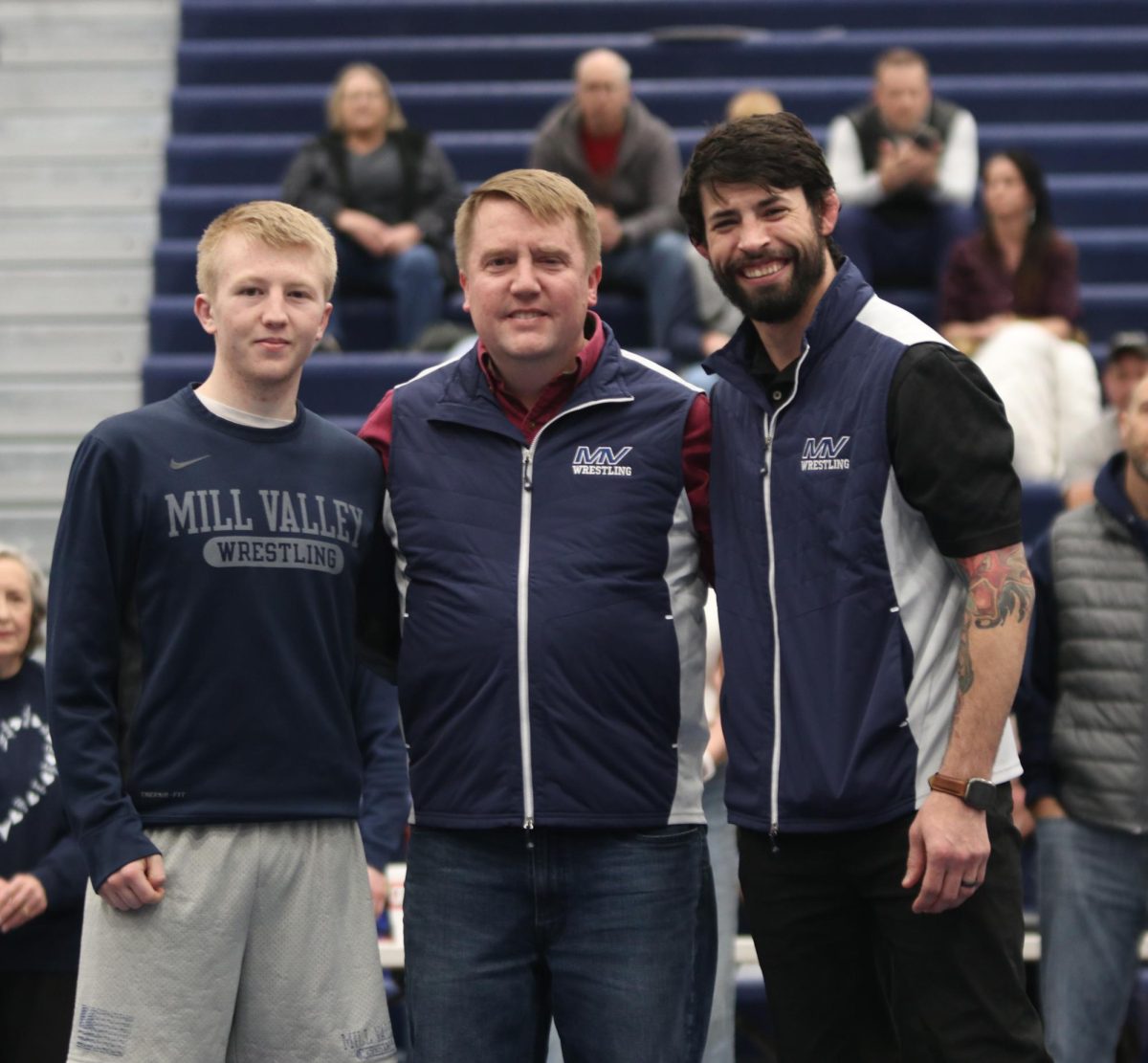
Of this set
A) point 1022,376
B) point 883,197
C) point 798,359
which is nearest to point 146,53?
point 883,197

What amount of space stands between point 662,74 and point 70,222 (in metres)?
2.84

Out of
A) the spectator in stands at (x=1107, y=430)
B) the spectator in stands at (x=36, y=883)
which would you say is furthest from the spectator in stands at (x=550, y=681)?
the spectator in stands at (x=1107, y=430)

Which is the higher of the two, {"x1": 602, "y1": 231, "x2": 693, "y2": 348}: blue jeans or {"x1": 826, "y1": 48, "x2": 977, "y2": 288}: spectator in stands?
{"x1": 826, "y1": 48, "x2": 977, "y2": 288}: spectator in stands

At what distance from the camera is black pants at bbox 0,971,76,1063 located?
400 cm

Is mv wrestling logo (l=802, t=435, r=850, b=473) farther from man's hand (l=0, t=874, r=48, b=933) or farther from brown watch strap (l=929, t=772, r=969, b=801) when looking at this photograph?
man's hand (l=0, t=874, r=48, b=933)

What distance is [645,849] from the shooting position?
9.16 ft

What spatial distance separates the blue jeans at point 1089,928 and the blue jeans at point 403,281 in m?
3.49

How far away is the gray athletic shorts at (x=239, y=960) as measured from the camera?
8.74ft

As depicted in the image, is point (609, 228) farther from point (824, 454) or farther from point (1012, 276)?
point (824, 454)

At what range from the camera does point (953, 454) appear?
2658 millimetres

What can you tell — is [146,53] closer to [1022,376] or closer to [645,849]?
[1022,376]

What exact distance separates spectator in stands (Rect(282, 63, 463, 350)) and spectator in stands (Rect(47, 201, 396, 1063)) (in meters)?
4.19

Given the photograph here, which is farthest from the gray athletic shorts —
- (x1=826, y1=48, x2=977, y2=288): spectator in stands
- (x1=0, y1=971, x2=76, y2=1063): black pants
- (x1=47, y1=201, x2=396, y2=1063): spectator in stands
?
(x1=826, y1=48, x2=977, y2=288): spectator in stands

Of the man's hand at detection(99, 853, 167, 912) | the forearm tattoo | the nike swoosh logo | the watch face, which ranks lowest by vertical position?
the man's hand at detection(99, 853, 167, 912)
